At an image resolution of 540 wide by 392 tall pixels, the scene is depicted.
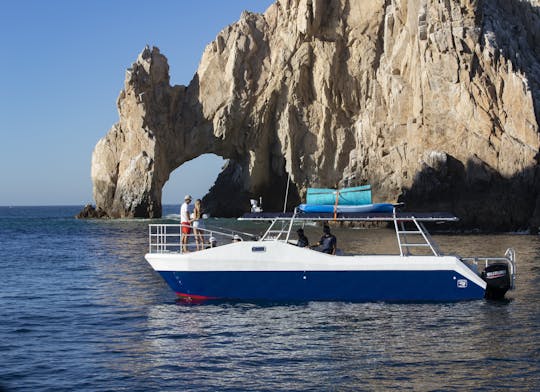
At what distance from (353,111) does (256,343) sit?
52.9 metres

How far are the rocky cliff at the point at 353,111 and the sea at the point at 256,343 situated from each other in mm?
27425

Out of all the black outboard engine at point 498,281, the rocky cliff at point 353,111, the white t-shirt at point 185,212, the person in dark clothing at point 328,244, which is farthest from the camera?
the rocky cliff at point 353,111

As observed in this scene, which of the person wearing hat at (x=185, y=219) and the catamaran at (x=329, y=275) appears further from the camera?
the person wearing hat at (x=185, y=219)

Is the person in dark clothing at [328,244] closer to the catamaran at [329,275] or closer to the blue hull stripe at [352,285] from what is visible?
the catamaran at [329,275]

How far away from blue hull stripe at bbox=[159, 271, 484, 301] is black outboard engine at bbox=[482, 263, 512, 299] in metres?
0.26

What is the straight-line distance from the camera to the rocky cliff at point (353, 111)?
157 feet

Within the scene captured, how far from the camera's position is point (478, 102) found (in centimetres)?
4903

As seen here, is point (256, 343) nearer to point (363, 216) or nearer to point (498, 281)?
point (363, 216)

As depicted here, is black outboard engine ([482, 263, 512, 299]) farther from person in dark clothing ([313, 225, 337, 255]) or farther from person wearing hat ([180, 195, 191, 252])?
person wearing hat ([180, 195, 191, 252])

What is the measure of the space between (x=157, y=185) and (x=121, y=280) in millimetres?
44385

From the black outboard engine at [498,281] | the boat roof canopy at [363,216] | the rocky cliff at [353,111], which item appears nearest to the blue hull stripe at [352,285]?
the black outboard engine at [498,281]

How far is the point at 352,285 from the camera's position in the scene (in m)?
17.3

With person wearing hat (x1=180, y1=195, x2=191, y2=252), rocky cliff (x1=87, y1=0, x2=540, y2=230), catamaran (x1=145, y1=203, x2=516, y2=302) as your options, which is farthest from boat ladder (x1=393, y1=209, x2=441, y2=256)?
rocky cliff (x1=87, y1=0, x2=540, y2=230)

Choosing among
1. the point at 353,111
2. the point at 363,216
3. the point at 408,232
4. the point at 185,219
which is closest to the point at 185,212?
the point at 185,219
